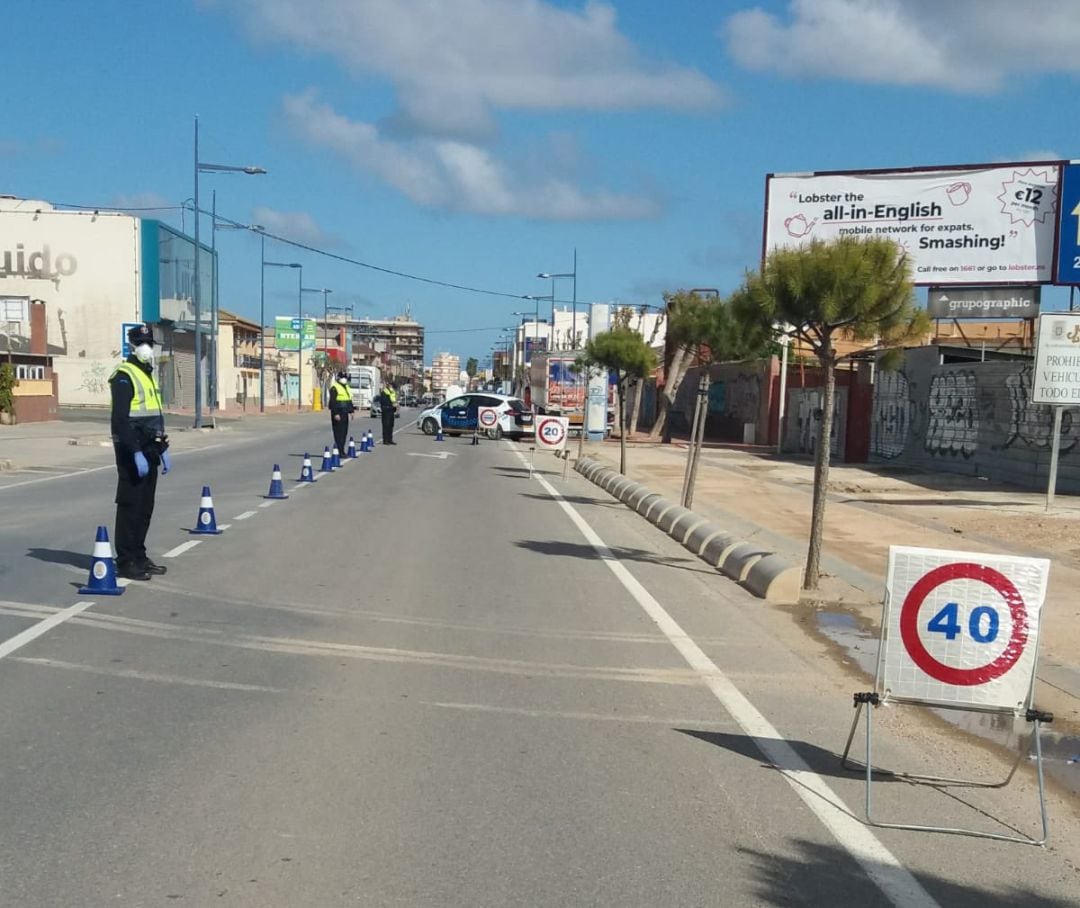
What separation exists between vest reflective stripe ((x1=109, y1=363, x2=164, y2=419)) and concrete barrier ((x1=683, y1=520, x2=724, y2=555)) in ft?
21.2

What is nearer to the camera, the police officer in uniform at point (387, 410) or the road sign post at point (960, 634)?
the road sign post at point (960, 634)

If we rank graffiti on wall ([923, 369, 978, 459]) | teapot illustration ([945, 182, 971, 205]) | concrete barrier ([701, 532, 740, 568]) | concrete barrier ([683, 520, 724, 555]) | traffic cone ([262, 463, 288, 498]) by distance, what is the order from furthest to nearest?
teapot illustration ([945, 182, 971, 205]), graffiti on wall ([923, 369, 978, 459]), traffic cone ([262, 463, 288, 498]), concrete barrier ([683, 520, 724, 555]), concrete barrier ([701, 532, 740, 568])

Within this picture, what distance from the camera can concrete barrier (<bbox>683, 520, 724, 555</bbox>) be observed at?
46.3ft

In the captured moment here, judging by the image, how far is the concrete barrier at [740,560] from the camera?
477 inches

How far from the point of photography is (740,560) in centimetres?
1245

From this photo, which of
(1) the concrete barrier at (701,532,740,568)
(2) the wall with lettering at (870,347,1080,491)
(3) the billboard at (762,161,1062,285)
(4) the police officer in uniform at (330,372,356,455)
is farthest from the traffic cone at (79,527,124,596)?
(3) the billboard at (762,161,1062,285)

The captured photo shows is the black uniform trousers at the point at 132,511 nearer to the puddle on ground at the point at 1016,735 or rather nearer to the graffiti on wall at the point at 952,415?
A: the puddle on ground at the point at 1016,735

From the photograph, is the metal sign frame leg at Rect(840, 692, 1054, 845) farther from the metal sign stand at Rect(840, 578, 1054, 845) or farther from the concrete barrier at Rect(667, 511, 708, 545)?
the concrete barrier at Rect(667, 511, 708, 545)

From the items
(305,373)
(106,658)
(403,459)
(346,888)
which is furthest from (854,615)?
(305,373)

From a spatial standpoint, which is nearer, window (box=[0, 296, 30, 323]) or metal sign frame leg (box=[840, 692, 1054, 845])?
metal sign frame leg (box=[840, 692, 1054, 845])

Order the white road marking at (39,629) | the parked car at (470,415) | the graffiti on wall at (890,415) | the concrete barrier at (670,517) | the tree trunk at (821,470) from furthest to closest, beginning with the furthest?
1. the parked car at (470,415)
2. the graffiti on wall at (890,415)
3. the concrete barrier at (670,517)
4. the tree trunk at (821,470)
5. the white road marking at (39,629)

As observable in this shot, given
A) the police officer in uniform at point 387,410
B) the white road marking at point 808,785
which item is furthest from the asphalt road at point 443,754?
the police officer in uniform at point 387,410

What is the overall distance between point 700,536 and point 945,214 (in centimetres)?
1741

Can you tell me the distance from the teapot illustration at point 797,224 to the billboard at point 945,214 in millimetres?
24
